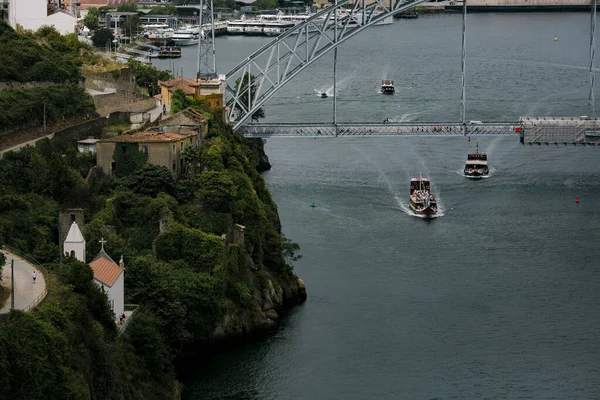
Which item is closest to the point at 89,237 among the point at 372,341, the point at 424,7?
the point at 372,341

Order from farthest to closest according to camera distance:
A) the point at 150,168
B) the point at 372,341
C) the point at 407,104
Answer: the point at 407,104, the point at 150,168, the point at 372,341

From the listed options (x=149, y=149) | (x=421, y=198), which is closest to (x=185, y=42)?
(x=421, y=198)

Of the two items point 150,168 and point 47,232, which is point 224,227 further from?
point 47,232

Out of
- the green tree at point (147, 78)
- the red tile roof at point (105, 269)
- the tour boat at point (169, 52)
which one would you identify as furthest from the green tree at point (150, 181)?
→ the tour boat at point (169, 52)

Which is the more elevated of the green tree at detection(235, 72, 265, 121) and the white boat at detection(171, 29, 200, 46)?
the green tree at detection(235, 72, 265, 121)

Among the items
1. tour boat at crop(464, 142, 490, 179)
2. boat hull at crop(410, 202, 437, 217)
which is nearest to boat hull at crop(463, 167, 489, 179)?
tour boat at crop(464, 142, 490, 179)

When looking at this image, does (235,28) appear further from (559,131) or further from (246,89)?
(559,131)

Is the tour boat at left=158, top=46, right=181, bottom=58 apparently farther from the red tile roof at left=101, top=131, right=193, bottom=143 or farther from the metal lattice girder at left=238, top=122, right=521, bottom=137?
the red tile roof at left=101, top=131, right=193, bottom=143
